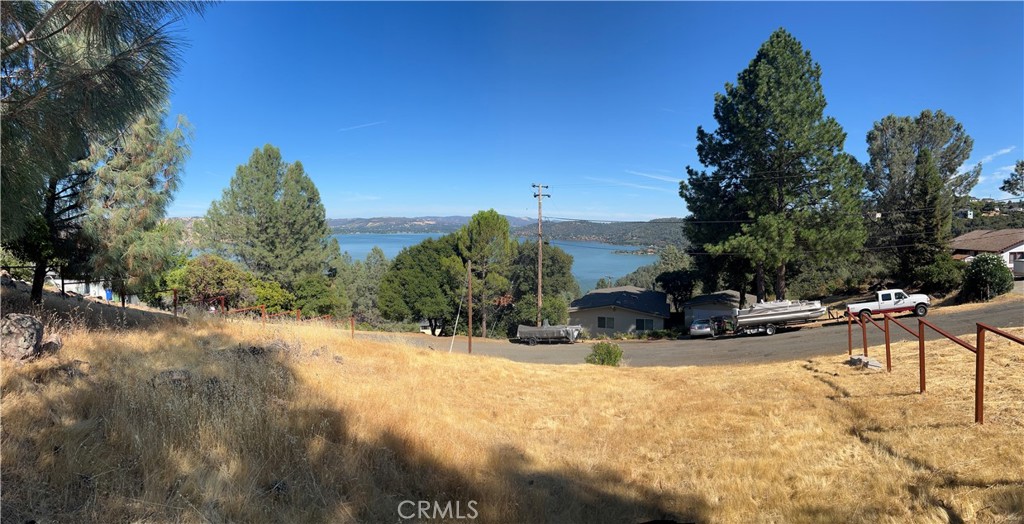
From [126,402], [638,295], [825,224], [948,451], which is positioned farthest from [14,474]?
[638,295]

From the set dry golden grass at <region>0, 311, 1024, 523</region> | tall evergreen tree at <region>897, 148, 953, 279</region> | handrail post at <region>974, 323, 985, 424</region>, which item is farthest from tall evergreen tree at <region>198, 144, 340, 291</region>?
tall evergreen tree at <region>897, 148, 953, 279</region>

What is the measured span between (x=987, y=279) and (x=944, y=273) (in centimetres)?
394

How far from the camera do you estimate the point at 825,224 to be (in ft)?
77.5

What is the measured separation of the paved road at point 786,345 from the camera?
15.4 m

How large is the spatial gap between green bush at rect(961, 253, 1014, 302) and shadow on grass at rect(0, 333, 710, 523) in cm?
2782

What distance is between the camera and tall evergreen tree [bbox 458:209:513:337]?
3975 centimetres

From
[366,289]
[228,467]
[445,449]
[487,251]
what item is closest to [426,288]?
[487,251]

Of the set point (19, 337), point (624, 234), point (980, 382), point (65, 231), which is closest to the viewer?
point (19, 337)

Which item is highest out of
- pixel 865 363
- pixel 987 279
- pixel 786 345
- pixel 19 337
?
pixel 987 279

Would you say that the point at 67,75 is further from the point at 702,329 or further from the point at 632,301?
the point at 632,301

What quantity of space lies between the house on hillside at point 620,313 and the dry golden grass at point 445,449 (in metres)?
28.3

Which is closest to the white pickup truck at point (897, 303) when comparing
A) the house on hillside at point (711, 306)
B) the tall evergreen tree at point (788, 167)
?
the tall evergreen tree at point (788, 167)

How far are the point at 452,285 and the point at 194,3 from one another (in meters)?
39.0

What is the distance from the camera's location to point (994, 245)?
1298 inches
